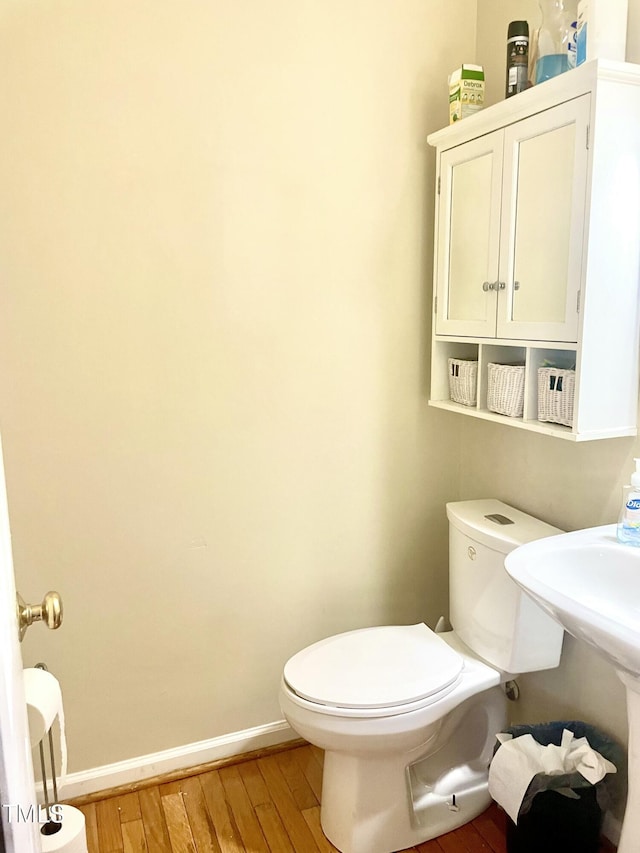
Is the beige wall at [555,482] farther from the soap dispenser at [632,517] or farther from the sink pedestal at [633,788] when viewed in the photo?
the sink pedestal at [633,788]

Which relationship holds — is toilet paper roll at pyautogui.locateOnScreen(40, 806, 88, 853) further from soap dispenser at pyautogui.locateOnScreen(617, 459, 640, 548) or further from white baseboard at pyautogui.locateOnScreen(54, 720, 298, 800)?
soap dispenser at pyautogui.locateOnScreen(617, 459, 640, 548)

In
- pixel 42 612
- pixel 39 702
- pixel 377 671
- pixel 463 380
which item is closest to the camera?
pixel 42 612

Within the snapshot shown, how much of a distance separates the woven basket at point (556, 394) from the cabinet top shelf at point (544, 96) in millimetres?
591

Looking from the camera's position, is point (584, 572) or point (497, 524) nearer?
point (584, 572)

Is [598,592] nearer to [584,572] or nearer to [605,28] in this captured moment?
[584,572]

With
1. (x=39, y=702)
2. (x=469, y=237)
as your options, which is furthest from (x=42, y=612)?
(x=469, y=237)

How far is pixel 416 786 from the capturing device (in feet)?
5.92

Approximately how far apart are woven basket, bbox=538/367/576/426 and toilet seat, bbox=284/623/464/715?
2.16 feet

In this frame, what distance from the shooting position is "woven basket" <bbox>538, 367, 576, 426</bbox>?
5.01 feet

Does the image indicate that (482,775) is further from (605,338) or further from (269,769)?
(605,338)

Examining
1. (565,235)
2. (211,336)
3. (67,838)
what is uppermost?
(565,235)

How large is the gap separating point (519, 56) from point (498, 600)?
1.34m

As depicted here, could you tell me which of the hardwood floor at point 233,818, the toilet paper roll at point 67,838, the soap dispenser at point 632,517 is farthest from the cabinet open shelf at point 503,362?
the toilet paper roll at point 67,838

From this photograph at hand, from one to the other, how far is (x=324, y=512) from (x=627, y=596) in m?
0.90
